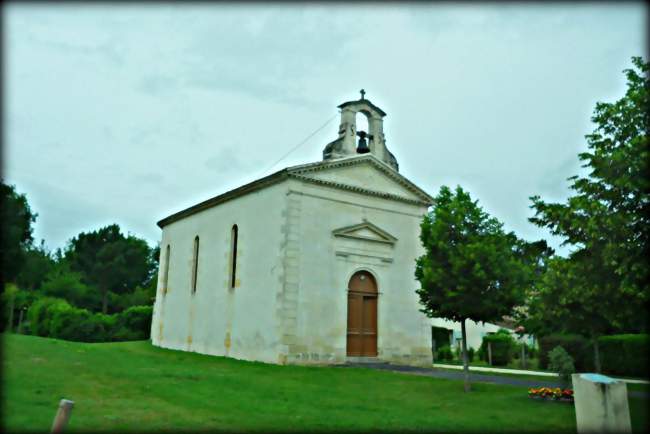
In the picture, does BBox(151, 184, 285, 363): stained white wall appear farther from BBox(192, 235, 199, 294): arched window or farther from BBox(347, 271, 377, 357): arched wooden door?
BBox(347, 271, 377, 357): arched wooden door

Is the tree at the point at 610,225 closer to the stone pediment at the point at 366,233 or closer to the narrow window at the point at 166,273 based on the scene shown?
the stone pediment at the point at 366,233

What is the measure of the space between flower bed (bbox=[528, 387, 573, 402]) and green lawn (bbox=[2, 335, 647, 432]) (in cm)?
35

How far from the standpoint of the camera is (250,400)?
40.8 feet

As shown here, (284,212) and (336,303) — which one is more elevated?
(284,212)

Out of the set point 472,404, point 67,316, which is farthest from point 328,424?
point 67,316

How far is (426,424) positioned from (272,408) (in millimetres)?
3207

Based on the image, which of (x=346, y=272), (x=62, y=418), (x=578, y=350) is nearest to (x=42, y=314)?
(x=346, y=272)

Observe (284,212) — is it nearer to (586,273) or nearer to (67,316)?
(586,273)

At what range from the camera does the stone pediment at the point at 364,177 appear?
22406 millimetres

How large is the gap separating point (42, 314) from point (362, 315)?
96.1 feet

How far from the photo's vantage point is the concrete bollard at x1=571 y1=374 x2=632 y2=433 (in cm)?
816

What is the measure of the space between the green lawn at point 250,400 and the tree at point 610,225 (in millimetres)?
2142

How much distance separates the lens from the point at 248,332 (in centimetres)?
2241

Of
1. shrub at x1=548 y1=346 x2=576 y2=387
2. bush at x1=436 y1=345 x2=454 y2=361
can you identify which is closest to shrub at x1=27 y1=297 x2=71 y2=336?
bush at x1=436 y1=345 x2=454 y2=361
